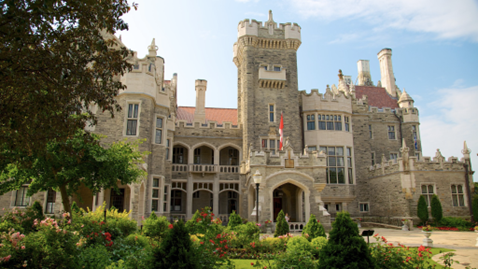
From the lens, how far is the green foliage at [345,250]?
22.9ft

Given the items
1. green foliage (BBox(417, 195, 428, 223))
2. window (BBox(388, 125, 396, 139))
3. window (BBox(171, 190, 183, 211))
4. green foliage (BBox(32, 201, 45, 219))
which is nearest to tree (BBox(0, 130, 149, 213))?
green foliage (BBox(32, 201, 45, 219))

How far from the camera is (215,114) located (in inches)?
1373

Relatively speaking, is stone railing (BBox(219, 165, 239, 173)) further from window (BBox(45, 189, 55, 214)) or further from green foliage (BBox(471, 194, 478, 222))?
green foliage (BBox(471, 194, 478, 222))

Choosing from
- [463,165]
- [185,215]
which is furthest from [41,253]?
[463,165]

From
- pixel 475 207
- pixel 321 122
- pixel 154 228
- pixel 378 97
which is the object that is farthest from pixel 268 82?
pixel 475 207

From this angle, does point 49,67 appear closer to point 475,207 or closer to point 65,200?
point 65,200

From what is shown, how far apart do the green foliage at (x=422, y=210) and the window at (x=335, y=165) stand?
557cm

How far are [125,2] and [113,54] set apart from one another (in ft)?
3.90

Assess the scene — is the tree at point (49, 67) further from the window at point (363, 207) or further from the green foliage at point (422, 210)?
the window at point (363, 207)

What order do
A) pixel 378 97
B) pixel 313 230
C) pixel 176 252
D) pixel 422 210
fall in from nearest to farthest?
pixel 176 252 < pixel 313 230 < pixel 422 210 < pixel 378 97

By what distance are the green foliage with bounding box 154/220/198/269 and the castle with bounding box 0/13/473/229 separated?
13657 mm

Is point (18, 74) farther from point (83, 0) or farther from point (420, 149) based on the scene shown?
point (420, 149)

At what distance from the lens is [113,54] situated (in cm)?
712

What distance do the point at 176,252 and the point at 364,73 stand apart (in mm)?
48074
